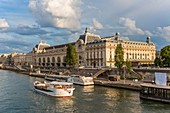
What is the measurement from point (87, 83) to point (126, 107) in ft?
135

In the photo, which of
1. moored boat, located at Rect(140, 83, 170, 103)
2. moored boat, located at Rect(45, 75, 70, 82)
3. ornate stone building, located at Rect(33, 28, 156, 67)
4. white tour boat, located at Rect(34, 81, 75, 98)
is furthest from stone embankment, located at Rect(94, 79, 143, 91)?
ornate stone building, located at Rect(33, 28, 156, 67)

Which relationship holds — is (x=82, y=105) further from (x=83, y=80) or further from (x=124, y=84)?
(x=83, y=80)

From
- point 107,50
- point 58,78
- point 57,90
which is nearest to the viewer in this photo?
point 57,90

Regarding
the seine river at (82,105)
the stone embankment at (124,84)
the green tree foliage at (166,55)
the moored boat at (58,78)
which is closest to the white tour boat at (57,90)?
the seine river at (82,105)

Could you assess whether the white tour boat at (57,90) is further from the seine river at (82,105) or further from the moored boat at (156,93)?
the moored boat at (156,93)

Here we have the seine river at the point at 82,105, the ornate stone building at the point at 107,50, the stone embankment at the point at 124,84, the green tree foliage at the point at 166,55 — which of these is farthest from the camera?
the ornate stone building at the point at 107,50

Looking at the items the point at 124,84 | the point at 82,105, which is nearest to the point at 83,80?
the point at 124,84

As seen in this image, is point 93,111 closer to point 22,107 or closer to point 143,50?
point 22,107

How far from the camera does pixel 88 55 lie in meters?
161

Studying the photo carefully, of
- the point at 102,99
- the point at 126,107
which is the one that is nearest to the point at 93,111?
the point at 126,107

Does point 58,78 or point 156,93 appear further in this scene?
point 58,78

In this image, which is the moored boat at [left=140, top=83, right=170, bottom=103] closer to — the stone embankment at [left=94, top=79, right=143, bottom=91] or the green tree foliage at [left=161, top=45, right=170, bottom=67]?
the stone embankment at [left=94, top=79, right=143, bottom=91]

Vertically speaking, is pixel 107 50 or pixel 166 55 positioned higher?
pixel 107 50

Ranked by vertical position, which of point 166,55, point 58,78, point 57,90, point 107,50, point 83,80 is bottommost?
point 57,90
